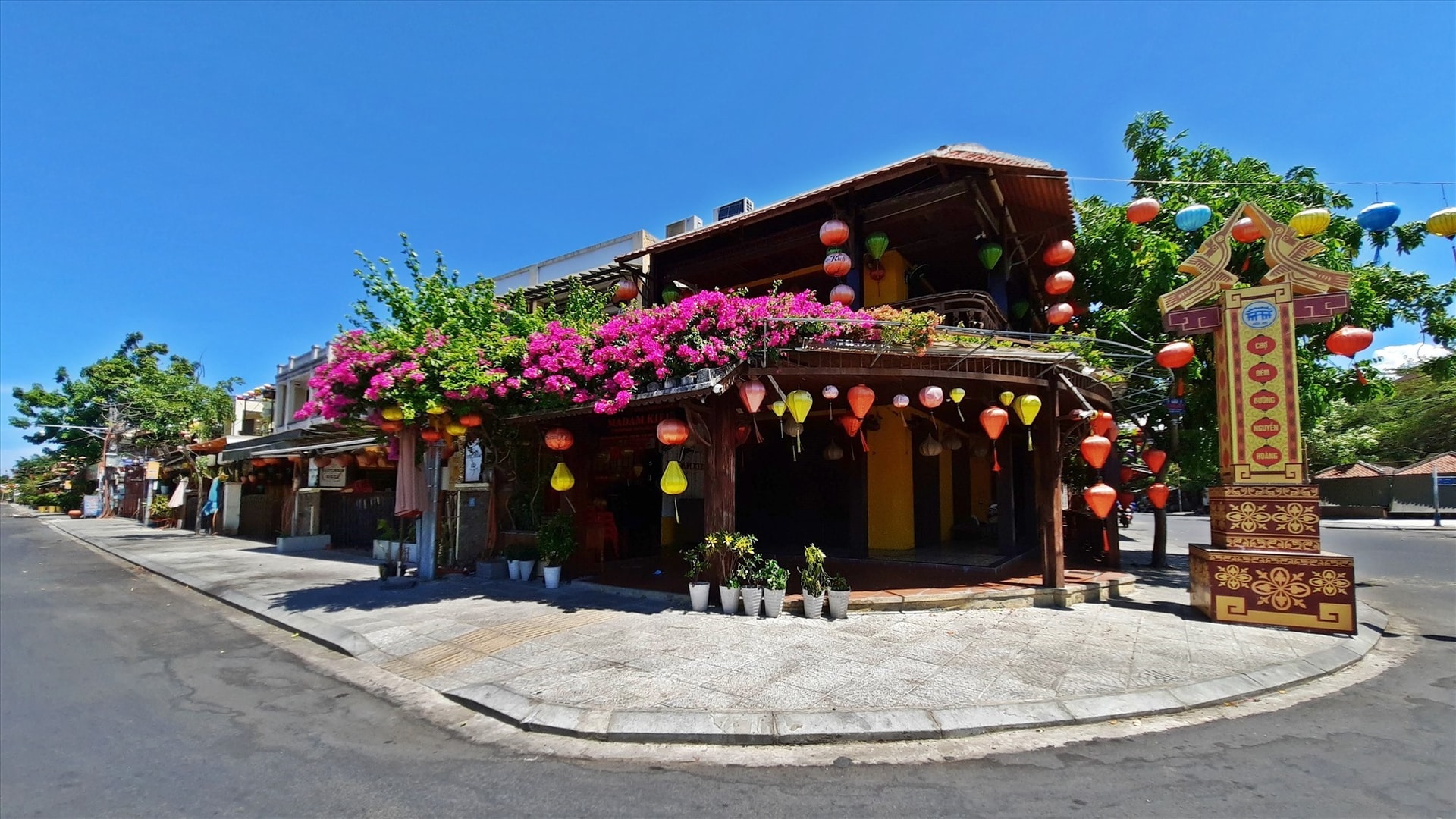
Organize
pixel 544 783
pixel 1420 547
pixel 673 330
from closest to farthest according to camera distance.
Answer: pixel 544 783, pixel 673 330, pixel 1420 547

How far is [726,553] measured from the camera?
8.82 m

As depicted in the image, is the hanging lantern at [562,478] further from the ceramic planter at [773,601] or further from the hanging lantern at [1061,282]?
the hanging lantern at [1061,282]

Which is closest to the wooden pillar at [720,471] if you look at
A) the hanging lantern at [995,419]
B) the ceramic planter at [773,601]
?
the ceramic planter at [773,601]

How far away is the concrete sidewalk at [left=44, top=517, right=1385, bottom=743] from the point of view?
504 cm

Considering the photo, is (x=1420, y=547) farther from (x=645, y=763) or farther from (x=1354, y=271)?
(x=645, y=763)

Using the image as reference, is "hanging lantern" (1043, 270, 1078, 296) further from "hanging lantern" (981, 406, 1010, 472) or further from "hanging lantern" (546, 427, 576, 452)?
"hanging lantern" (546, 427, 576, 452)

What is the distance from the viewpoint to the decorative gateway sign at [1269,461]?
787 centimetres

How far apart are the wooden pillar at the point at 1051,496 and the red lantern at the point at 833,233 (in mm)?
4140

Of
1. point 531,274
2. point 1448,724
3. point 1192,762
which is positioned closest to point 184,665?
point 1192,762

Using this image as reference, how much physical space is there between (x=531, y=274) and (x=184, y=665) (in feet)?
50.0

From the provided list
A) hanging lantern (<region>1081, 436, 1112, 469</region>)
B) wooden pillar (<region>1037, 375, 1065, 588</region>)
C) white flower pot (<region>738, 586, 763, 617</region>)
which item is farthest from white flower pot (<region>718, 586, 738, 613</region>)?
hanging lantern (<region>1081, 436, 1112, 469</region>)

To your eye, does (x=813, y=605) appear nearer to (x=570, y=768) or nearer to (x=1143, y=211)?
(x=570, y=768)

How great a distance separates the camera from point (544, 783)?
4.13 metres

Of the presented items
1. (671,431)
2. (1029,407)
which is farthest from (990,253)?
(671,431)
